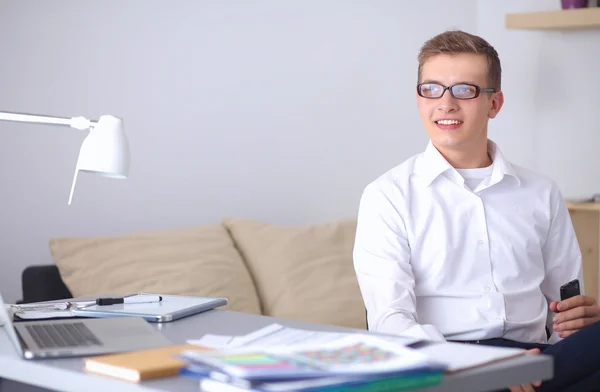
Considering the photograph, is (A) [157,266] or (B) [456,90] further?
(A) [157,266]

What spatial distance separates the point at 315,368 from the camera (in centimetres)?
121

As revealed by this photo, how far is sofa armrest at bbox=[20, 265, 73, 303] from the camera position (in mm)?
2746

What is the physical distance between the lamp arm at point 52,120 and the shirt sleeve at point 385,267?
30.1 inches

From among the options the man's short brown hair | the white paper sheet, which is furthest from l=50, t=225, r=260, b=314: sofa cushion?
the white paper sheet

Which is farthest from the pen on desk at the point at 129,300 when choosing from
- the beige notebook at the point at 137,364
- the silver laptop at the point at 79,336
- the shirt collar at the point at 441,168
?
the shirt collar at the point at 441,168

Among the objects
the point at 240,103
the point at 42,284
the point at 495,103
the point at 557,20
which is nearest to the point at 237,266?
the point at 42,284

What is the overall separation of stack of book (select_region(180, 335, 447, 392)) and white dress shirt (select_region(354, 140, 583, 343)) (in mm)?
867

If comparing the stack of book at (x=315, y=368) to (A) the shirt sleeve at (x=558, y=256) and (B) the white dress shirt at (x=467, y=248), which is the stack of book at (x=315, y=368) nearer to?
(B) the white dress shirt at (x=467, y=248)

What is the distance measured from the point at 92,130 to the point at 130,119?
1385 mm

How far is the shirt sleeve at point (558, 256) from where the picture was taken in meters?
2.38

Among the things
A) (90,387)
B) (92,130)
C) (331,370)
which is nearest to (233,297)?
(92,130)

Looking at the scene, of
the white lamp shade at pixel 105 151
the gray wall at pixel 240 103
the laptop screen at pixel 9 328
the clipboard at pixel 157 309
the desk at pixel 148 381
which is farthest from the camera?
the gray wall at pixel 240 103

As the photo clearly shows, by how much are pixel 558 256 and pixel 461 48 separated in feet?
1.86

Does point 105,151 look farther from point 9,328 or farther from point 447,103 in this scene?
point 447,103
